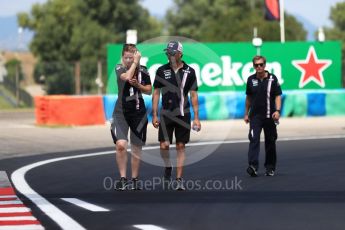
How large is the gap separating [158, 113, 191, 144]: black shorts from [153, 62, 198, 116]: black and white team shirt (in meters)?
0.07

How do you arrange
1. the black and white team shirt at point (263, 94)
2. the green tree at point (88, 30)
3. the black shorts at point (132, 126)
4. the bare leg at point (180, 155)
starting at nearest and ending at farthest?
the black shorts at point (132, 126) < the bare leg at point (180, 155) < the black and white team shirt at point (263, 94) < the green tree at point (88, 30)

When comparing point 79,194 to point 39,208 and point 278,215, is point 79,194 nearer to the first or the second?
point 39,208

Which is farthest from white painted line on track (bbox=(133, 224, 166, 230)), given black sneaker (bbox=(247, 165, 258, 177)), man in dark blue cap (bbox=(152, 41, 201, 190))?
black sneaker (bbox=(247, 165, 258, 177))

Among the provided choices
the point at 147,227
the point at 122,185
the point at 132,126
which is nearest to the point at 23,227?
the point at 147,227

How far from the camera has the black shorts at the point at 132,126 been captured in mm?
11102

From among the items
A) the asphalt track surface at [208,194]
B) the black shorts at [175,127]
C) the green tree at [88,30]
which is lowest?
the asphalt track surface at [208,194]

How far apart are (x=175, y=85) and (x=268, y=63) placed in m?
20.5

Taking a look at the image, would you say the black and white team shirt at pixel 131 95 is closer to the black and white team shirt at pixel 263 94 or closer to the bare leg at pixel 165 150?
the bare leg at pixel 165 150

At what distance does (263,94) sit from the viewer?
12.9m

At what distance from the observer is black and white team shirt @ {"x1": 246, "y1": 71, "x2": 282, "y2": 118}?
42.2ft

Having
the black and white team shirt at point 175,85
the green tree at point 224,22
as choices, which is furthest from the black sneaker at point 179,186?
the green tree at point 224,22

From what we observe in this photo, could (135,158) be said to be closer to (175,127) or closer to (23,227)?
(175,127)

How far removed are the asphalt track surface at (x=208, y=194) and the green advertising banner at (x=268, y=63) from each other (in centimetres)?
1428

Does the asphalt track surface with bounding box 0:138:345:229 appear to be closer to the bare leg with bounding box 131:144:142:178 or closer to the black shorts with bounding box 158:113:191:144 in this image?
the bare leg with bounding box 131:144:142:178
